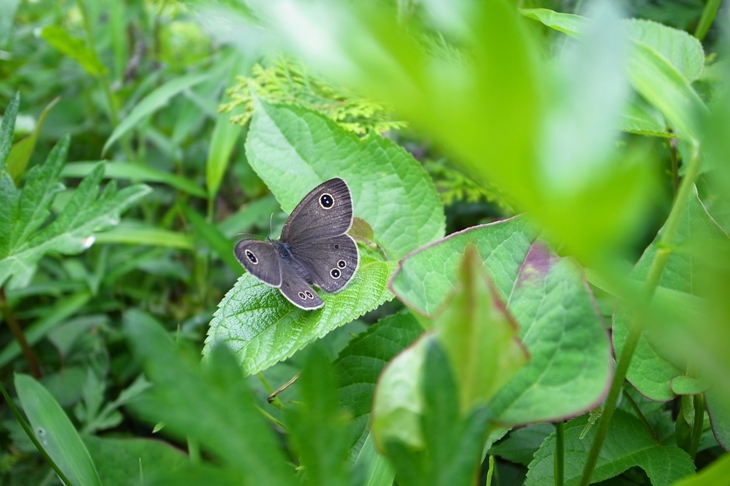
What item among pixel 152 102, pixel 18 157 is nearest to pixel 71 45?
pixel 152 102

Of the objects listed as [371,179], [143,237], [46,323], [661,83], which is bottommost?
[46,323]

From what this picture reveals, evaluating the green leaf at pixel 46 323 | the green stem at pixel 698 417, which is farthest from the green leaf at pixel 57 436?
the green stem at pixel 698 417

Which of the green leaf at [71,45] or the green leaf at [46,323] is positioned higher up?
the green leaf at [71,45]

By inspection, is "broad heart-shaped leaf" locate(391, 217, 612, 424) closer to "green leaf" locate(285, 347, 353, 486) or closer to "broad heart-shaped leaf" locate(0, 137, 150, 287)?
"green leaf" locate(285, 347, 353, 486)

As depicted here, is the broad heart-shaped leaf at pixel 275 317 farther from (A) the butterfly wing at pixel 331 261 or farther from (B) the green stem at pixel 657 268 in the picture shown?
(B) the green stem at pixel 657 268

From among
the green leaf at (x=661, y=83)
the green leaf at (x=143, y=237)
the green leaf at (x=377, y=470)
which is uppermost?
the green leaf at (x=661, y=83)

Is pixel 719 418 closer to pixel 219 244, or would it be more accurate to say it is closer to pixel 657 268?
pixel 657 268

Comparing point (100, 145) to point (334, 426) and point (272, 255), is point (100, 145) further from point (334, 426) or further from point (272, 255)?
point (334, 426)
